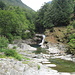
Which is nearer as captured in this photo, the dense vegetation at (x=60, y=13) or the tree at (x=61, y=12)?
the tree at (x=61, y=12)

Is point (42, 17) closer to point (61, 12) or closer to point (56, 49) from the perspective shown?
point (61, 12)

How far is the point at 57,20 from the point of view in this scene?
61.3 m

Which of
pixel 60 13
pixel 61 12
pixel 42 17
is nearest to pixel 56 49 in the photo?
pixel 61 12

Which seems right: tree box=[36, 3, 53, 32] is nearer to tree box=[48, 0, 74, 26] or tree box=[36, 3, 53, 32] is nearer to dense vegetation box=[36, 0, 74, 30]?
dense vegetation box=[36, 0, 74, 30]

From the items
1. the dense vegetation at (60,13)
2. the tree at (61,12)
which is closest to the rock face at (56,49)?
the dense vegetation at (60,13)

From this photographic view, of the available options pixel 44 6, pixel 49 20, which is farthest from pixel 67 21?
pixel 44 6

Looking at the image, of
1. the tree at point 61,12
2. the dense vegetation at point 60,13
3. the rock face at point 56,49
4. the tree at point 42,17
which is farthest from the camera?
the tree at point 42,17

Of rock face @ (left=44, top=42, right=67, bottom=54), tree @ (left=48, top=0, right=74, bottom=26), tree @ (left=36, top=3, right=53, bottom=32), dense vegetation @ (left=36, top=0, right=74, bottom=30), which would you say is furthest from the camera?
tree @ (left=36, top=3, right=53, bottom=32)

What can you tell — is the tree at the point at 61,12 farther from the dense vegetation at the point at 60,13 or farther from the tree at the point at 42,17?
the tree at the point at 42,17

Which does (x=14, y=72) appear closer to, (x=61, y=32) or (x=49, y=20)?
(x=61, y=32)

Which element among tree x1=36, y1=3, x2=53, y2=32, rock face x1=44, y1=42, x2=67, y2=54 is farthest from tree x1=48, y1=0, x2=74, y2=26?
rock face x1=44, y1=42, x2=67, y2=54

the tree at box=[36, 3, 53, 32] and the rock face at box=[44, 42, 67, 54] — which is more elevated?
the tree at box=[36, 3, 53, 32]

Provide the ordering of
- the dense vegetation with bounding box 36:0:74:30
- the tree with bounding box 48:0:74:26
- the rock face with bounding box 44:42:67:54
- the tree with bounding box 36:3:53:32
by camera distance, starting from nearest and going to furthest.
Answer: the rock face with bounding box 44:42:67:54, the tree with bounding box 48:0:74:26, the dense vegetation with bounding box 36:0:74:30, the tree with bounding box 36:3:53:32

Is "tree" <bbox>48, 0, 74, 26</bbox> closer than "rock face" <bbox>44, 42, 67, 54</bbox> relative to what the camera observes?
No
